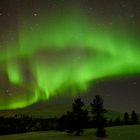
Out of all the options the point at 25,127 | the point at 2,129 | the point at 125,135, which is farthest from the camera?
the point at 25,127

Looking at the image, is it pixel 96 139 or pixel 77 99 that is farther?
pixel 77 99

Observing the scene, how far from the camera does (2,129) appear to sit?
509ft

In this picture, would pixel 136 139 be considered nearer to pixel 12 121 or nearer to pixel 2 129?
pixel 2 129

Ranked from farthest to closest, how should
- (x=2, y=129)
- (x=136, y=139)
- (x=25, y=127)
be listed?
(x=25, y=127)
(x=2, y=129)
(x=136, y=139)

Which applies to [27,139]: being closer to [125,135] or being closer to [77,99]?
[77,99]

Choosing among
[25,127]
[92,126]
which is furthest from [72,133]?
[25,127]

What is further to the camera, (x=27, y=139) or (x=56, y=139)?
(x=27, y=139)

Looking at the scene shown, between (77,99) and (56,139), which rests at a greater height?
(77,99)

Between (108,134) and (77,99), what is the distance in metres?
11.8

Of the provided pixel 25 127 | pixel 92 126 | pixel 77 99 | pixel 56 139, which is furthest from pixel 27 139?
pixel 25 127

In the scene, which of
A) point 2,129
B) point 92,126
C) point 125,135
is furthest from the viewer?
point 2,129

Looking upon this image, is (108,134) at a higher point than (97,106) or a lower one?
lower

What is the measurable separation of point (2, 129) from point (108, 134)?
242 ft

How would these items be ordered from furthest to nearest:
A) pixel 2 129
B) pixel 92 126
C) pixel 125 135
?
1. pixel 2 129
2. pixel 92 126
3. pixel 125 135
